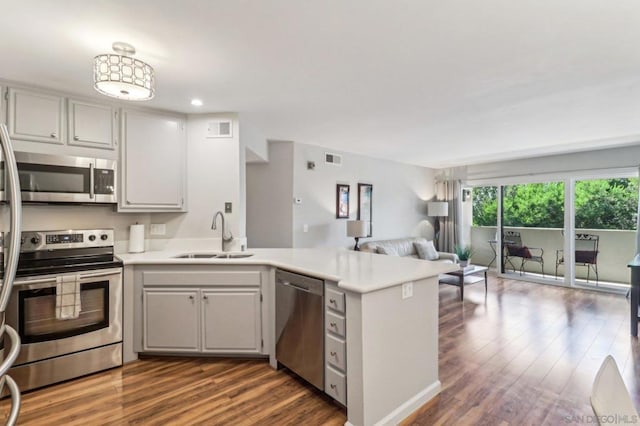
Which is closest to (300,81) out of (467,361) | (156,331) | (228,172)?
(228,172)

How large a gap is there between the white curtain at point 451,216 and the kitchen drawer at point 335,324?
5.55 meters

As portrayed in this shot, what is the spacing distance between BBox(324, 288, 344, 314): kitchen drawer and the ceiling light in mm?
1795

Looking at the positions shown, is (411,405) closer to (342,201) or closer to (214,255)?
(214,255)

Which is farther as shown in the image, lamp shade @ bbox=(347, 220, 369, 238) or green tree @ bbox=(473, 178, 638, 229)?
green tree @ bbox=(473, 178, 638, 229)

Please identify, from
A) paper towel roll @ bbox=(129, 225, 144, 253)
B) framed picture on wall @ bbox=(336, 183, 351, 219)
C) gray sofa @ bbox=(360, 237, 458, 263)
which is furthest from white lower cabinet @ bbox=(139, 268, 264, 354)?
gray sofa @ bbox=(360, 237, 458, 263)

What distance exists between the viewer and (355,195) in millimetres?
5457

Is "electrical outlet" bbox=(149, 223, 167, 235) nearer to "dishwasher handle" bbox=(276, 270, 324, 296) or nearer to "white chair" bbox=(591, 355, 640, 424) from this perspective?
"dishwasher handle" bbox=(276, 270, 324, 296)

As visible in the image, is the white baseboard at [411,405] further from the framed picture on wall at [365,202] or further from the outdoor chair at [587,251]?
the outdoor chair at [587,251]

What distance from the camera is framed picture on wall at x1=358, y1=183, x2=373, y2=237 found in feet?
18.1

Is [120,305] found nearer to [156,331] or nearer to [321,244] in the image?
[156,331]

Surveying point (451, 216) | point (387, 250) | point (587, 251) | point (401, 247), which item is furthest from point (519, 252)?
point (387, 250)

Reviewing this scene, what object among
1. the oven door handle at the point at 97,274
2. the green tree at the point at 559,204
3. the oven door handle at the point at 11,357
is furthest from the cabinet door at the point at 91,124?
the green tree at the point at 559,204

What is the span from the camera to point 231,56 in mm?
2137

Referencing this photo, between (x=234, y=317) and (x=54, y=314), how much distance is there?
51.2 inches
